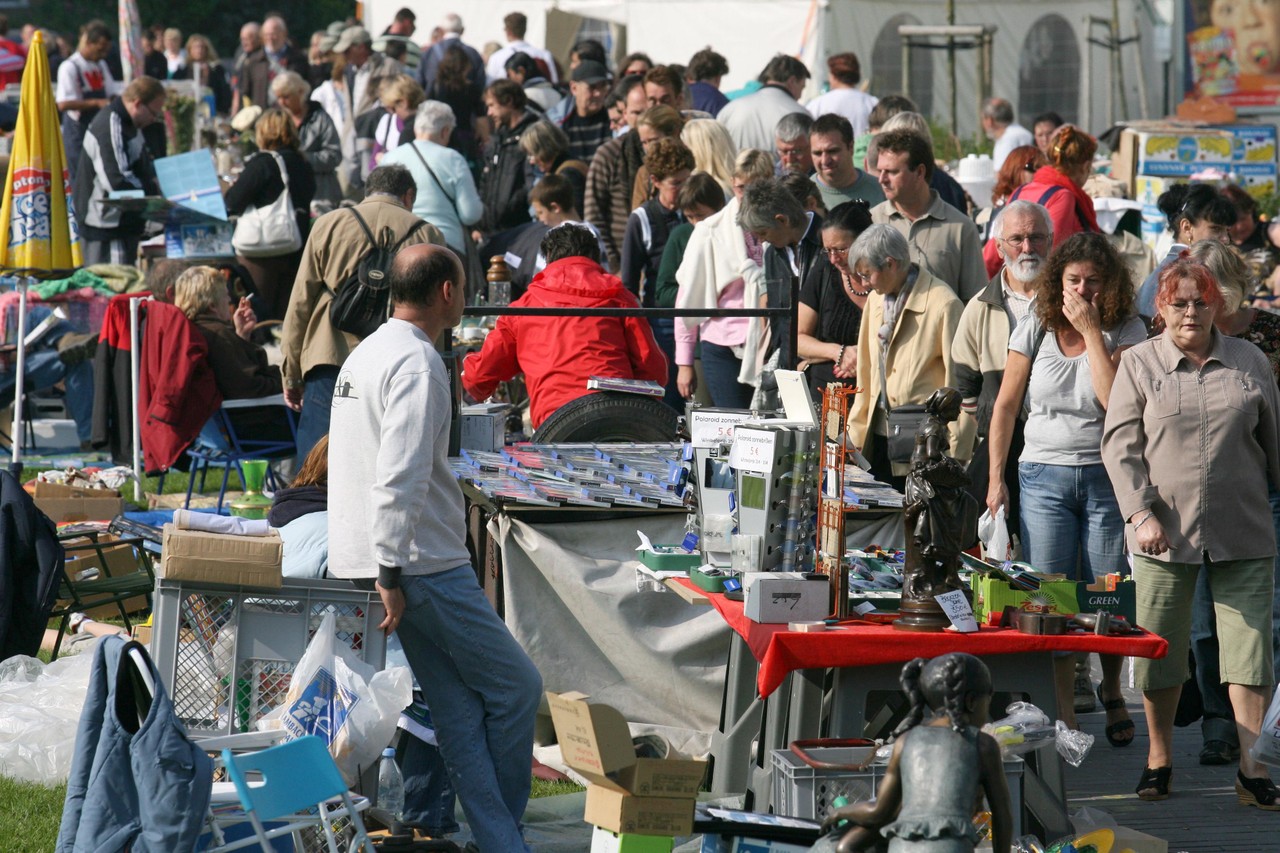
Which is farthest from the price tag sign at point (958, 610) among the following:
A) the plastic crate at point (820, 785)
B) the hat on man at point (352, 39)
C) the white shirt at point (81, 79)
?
the white shirt at point (81, 79)

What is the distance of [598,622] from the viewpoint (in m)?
5.80

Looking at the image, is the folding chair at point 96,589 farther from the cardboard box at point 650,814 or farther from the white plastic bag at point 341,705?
the cardboard box at point 650,814

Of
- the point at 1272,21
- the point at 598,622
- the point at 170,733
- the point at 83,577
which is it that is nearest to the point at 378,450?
the point at 170,733

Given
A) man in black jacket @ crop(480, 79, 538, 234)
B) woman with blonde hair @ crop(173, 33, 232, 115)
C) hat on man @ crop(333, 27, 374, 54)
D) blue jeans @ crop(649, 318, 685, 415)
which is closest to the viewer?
blue jeans @ crop(649, 318, 685, 415)

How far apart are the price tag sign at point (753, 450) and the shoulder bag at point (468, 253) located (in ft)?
17.7

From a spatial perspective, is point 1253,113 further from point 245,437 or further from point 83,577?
point 83,577

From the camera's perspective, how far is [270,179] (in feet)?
37.0

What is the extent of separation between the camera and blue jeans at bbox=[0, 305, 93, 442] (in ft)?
36.5

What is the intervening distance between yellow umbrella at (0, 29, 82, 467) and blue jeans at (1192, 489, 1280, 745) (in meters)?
6.09

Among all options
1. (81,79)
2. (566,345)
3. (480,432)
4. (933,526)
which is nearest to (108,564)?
(480,432)

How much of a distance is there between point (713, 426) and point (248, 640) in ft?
5.21

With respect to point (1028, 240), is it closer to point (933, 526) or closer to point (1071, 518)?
point (1071, 518)

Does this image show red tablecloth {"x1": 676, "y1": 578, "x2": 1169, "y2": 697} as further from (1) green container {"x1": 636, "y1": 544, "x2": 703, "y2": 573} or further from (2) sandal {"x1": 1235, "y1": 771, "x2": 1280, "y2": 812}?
(2) sandal {"x1": 1235, "y1": 771, "x2": 1280, "y2": 812}

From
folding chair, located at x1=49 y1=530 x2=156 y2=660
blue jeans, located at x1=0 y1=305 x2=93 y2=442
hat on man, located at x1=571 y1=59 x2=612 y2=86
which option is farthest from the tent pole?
hat on man, located at x1=571 y1=59 x2=612 y2=86
